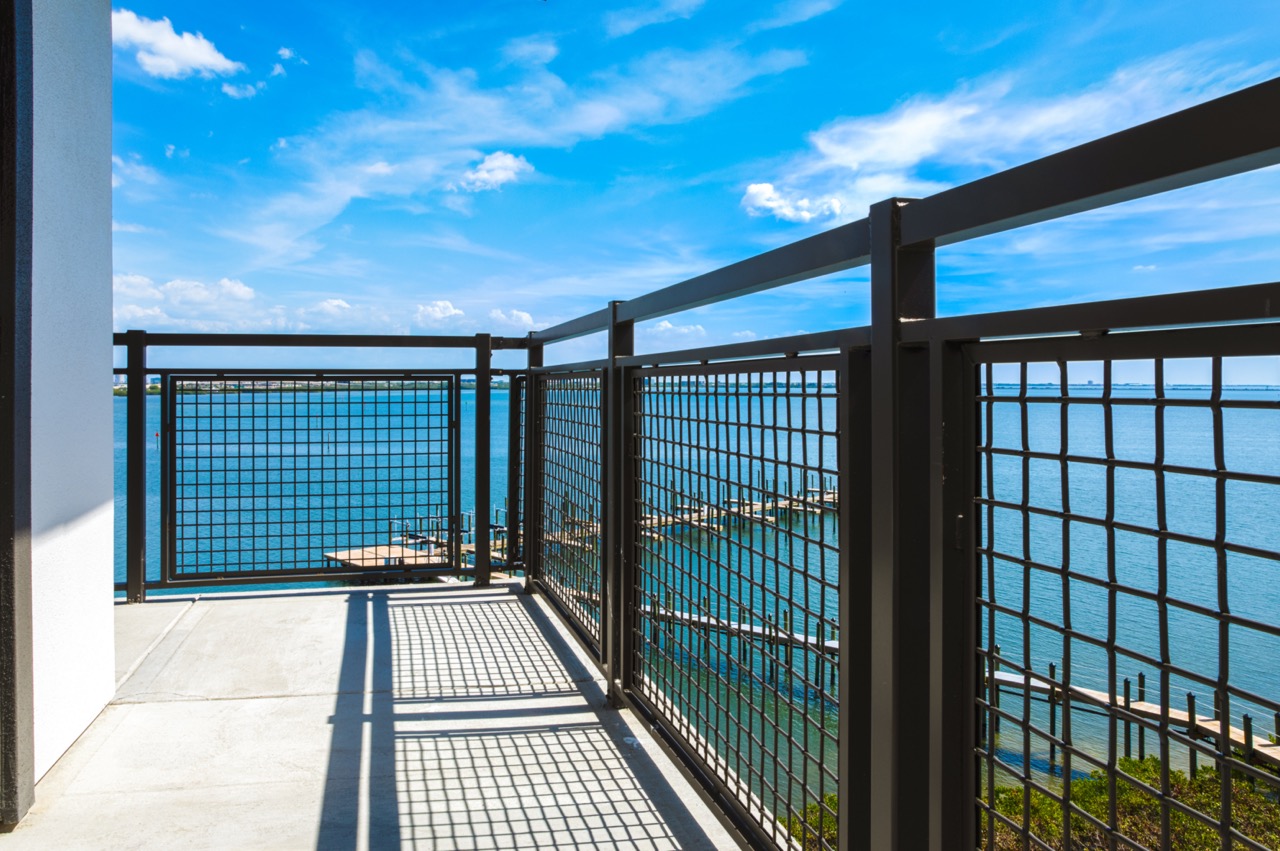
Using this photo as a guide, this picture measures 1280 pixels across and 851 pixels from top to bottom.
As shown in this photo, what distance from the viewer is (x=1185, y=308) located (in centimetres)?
99

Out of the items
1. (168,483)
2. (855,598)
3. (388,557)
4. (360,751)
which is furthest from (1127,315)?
(168,483)

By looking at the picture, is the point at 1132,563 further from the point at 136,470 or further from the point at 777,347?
the point at 136,470

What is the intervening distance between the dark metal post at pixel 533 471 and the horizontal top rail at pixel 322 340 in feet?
0.96

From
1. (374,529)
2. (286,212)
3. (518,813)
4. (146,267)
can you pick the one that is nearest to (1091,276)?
(286,212)

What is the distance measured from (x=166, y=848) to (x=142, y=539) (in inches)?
136

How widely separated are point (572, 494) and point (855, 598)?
115 inches

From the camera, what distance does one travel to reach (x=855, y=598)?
1697 millimetres

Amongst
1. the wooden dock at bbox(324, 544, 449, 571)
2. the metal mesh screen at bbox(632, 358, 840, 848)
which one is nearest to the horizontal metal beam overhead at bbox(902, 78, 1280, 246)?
the metal mesh screen at bbox(632, 358, 840, 848)

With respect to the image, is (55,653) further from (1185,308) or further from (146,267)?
(146,267)

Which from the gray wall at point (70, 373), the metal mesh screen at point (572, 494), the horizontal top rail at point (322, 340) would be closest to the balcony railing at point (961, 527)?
the metal mesh screen at point (572, 494)

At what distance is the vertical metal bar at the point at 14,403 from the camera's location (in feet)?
8.38

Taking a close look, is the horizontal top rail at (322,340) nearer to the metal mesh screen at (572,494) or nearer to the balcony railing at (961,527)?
the metal mesh screen at (572,494)

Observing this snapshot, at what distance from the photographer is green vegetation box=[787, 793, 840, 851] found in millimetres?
1930

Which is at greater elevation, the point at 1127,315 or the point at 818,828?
the point at 1127,315
